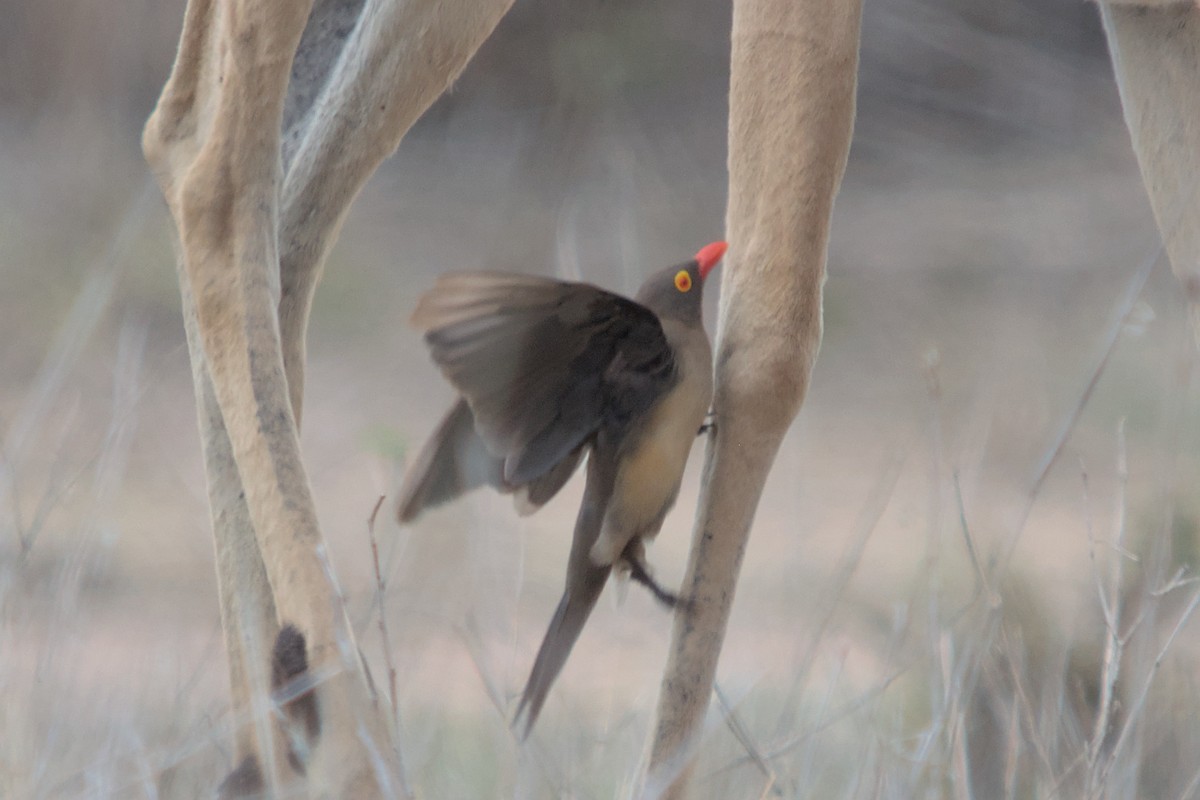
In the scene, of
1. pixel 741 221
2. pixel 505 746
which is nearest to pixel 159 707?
pixel 505 746

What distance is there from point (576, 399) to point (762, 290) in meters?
0.14

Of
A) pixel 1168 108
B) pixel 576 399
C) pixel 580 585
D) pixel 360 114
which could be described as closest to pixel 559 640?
pixel 580 585

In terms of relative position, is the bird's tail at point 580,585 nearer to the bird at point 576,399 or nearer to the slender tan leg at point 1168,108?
the bird at point 576,399

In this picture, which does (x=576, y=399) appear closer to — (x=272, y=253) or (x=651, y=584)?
(x=651, y=584)

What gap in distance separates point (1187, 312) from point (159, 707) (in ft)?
4.05

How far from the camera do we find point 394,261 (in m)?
3.65

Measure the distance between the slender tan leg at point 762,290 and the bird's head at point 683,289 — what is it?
3 cm

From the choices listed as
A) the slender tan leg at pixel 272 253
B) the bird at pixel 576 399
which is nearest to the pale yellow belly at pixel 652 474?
the bird at pixel 576 399

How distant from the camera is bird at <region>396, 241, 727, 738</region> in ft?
2.63

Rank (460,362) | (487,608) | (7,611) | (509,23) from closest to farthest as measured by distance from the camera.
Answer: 1. (460,362)
2. (7,611)
3. (487,608)
4. (509,23)

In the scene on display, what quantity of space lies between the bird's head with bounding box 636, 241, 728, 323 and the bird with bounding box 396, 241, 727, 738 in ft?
0.06

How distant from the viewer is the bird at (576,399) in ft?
2.63

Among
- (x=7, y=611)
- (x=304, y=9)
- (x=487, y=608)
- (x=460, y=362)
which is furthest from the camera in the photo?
(x=487, y=608)

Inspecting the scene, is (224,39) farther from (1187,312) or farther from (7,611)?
(1187,312)
